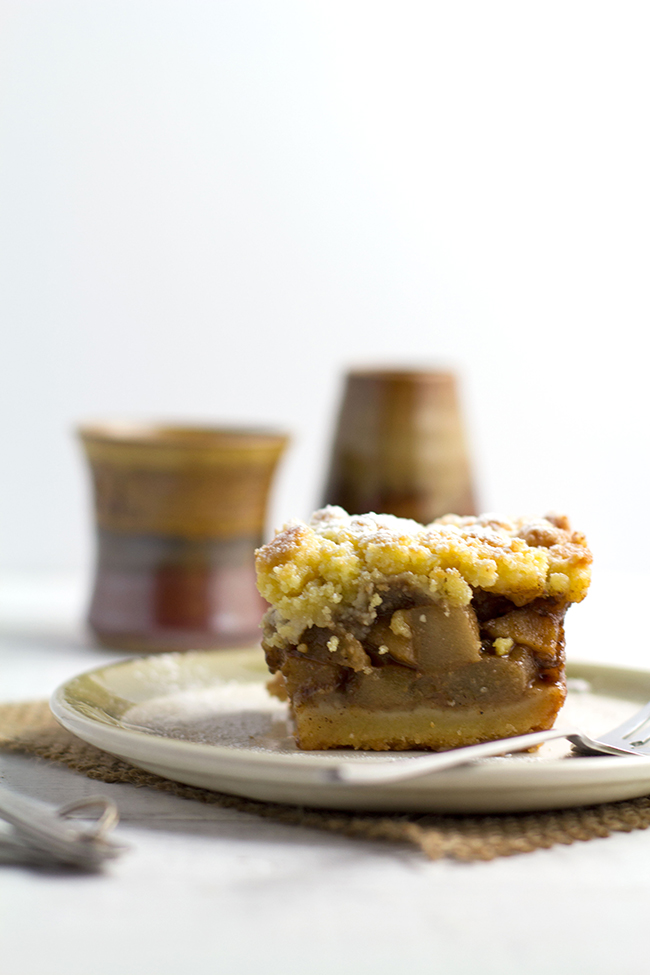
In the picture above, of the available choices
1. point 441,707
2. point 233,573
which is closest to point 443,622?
point 441,707

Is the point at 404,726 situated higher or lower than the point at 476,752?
lower

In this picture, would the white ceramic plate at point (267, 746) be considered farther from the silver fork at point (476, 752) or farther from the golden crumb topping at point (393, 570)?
the golden crumb topping at point (393, 570)

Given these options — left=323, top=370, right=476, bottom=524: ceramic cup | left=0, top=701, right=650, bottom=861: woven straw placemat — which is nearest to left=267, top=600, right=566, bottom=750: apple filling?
left=0, top=701, right=650, bottom=861: woven straw placemat

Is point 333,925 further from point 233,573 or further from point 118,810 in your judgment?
point 233,573

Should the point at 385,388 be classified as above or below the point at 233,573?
above

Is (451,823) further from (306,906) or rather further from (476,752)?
(306,906)

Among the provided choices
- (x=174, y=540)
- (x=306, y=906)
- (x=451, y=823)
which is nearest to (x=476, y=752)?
(x=451, y=823)

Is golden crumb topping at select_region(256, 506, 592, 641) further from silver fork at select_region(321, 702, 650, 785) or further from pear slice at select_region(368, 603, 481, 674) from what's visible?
silver fork at select_region(321, 702, 650, 785)

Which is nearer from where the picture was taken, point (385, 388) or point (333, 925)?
point (333, 925)
